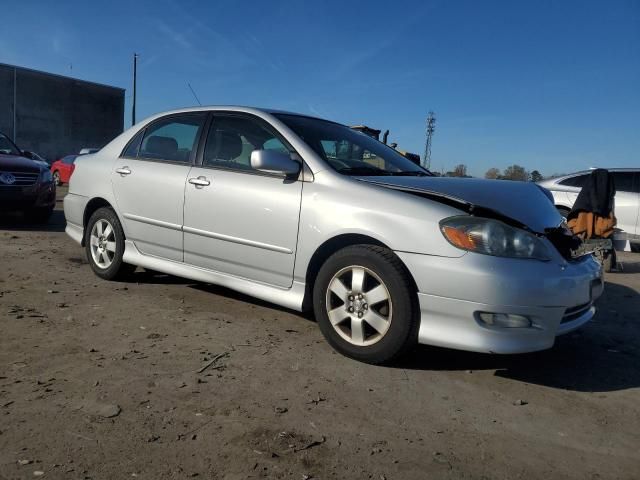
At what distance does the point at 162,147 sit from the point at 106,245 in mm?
1061

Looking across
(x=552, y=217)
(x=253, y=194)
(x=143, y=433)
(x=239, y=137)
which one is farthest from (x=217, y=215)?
(x=552, y=217)

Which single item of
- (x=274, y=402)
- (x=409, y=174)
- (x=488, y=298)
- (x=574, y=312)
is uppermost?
(x=409, y=174)

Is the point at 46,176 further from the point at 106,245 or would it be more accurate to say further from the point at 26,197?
the point at 106,245

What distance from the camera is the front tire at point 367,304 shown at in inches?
120

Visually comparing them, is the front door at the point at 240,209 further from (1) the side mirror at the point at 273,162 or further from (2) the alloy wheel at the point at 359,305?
(2) the alloy wheel at the point at 359,305

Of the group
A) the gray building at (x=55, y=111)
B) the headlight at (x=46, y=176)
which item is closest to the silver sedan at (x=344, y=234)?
the headlight at (x=46, y=176)

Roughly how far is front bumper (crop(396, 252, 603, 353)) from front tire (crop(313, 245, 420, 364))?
0.29 ft

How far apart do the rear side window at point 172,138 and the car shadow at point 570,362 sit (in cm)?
244

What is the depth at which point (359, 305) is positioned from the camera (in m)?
3.20

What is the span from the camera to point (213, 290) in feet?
15.8

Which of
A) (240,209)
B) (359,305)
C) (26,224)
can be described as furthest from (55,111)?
(359,305)

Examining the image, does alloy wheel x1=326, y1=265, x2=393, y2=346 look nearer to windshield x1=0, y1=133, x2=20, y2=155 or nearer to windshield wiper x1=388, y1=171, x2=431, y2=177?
windshield wiper x1=388, y1=171, x2=431, y2=177

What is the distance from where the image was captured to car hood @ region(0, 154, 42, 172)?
7.87 metres

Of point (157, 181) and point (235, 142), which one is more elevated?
point (235, 142)
